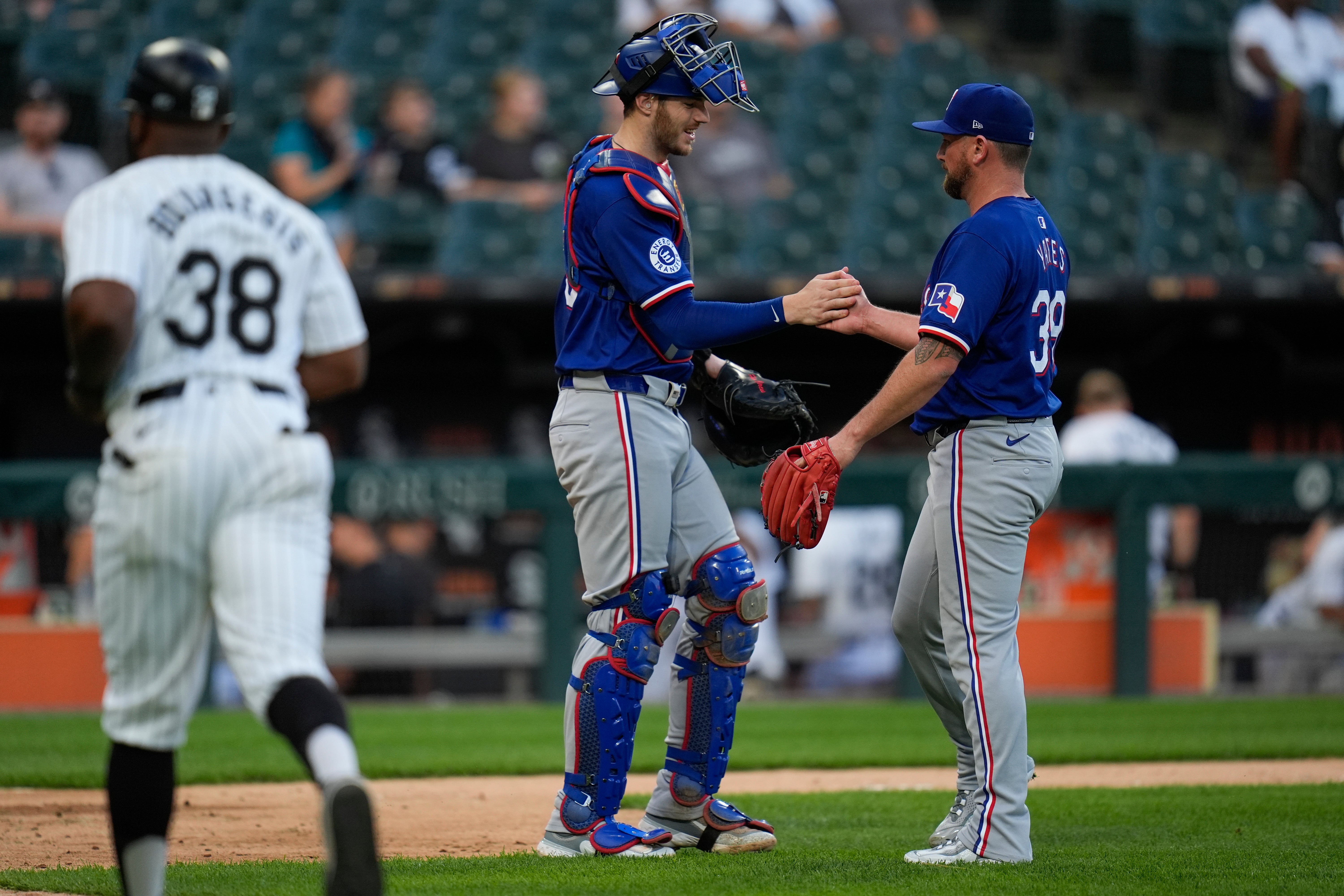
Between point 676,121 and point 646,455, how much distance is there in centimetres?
79

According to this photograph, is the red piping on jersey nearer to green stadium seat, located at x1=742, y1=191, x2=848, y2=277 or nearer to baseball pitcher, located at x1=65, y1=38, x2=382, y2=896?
baseball pitcher, located at x1=65, y1=38, x2=382, y2=896

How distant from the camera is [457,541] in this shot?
914 cm

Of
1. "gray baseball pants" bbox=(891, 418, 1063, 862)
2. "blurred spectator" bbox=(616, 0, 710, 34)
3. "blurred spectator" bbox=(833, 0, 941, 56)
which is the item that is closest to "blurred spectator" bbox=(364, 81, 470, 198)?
"blurred spectator" bbox=(616, 0, 710, 34)

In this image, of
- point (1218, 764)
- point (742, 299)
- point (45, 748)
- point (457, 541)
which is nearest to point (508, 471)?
point (457, 541)

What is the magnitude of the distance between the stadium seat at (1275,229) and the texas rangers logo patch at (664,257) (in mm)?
8386

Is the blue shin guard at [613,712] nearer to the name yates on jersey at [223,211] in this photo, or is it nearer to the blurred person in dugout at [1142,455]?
the name yates on jersey at [223,211]

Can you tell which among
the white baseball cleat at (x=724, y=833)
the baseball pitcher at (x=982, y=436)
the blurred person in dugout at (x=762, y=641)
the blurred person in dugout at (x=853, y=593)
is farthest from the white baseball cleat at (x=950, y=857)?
the blurred person in dugout at (x=853, y=593)

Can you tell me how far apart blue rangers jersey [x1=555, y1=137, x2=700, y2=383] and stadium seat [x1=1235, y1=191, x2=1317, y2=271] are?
328 inches

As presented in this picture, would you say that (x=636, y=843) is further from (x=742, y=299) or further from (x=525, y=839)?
(x=742, y=299)

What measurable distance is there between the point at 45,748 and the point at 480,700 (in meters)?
2.71

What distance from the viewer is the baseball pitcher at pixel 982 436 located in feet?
11.3

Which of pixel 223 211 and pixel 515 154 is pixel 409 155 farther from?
pixel 223 211

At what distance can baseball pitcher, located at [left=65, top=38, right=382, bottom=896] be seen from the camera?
251 centimetres

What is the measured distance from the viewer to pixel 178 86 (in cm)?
262
